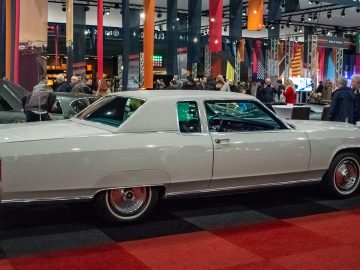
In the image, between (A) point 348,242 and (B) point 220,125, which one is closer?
(A) point 348,242

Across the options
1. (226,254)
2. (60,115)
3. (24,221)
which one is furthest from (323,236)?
(60,115)

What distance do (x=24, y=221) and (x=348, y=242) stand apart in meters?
3.14

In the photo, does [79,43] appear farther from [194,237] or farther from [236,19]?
[194,237]

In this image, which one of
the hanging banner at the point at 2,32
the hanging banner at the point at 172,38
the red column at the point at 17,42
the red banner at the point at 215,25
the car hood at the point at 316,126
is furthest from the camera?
the hanging banner at the point at 172,38

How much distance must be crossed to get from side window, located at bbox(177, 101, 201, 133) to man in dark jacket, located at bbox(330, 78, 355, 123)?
4.21m

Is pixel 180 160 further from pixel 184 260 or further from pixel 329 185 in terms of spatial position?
pixel 329 185

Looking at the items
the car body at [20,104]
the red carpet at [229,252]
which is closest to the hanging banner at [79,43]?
the car body at [20,104]

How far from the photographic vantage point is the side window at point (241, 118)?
5.72 m

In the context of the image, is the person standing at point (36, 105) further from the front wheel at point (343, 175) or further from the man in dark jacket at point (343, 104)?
the man in dark jacket at point (343, 104)

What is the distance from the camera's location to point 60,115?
9219mm

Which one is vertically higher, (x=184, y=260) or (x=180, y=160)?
(x=180, y=160)

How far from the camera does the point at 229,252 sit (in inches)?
176

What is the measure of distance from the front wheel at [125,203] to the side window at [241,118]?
1.06 metres

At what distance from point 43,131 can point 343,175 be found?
3.66 m
